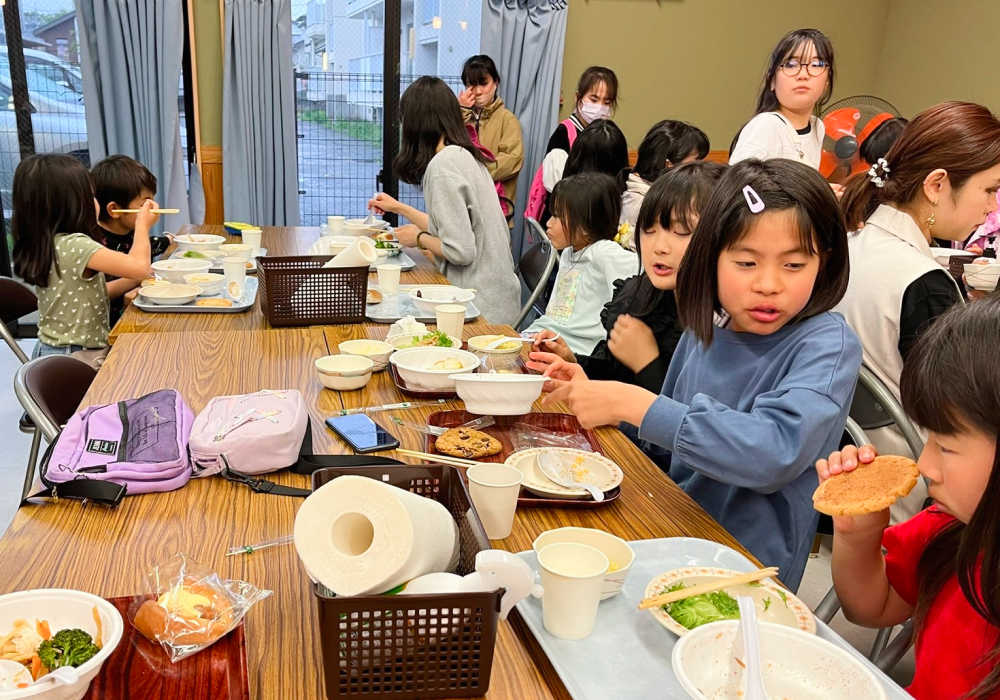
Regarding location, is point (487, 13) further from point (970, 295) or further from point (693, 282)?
point (693, 282)

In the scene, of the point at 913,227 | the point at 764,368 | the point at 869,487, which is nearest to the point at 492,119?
the point at 913,227

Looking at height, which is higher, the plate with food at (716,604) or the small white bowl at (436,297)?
the plate with food at (716,604)

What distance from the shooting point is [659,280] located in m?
1.92

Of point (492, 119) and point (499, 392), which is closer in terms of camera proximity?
point (499, 392)

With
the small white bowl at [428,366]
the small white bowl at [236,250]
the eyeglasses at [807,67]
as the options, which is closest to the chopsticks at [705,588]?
the small white bowl at [428,366]

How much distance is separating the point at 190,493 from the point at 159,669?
0.45 meters

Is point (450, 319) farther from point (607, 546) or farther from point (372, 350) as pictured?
point (607, 546)

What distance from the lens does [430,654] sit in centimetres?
78

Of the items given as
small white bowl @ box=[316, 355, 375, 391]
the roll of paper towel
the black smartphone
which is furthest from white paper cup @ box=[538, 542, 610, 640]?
small white bowl @ box=[316, 355, 375, 391]

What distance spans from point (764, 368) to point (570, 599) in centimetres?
69

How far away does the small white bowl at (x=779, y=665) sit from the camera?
2.56 feet

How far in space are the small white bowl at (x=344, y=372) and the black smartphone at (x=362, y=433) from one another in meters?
0.17

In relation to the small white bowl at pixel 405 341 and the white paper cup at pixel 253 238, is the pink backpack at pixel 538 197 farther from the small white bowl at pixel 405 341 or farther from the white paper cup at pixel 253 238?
the small white bowl at pixel 405 341

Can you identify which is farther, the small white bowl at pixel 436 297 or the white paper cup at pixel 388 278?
the white paper cup at pixel 388 278
